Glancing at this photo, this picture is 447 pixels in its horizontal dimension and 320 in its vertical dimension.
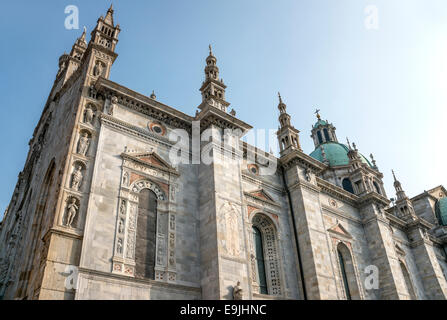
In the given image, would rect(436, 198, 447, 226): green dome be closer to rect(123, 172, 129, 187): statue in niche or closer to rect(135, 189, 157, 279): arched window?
Answer: rect(135, 189, 157, 279): arched window

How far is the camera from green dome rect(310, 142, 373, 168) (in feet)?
152

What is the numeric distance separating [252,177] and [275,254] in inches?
175

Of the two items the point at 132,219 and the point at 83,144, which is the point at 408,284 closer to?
the point at 132,219

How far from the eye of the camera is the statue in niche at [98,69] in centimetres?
1873

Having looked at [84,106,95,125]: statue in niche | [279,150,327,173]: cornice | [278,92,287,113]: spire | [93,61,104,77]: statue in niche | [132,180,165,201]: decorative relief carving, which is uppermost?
[278,92,287,113]: spire

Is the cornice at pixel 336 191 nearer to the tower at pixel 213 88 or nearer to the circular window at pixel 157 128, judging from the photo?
the tower at pixel 213 88

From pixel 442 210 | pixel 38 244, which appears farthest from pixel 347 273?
pixel 442 210

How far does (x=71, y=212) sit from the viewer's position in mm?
13672

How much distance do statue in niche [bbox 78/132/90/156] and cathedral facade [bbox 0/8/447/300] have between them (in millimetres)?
69

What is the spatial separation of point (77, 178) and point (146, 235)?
3.64 m

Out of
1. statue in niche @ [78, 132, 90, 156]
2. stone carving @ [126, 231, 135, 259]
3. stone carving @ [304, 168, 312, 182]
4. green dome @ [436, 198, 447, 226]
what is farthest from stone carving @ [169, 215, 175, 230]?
green dome @ [436, 198, 447, 226]
